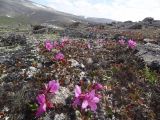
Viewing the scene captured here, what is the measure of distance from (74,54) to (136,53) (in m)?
2.92

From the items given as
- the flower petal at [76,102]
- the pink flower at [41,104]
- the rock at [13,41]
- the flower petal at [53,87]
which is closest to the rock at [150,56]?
the flower petal at [76,102]

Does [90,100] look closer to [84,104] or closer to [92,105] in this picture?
[92,105]

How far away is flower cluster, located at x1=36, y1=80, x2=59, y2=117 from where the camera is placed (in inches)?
361

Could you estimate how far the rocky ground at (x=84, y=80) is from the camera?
32.6ft

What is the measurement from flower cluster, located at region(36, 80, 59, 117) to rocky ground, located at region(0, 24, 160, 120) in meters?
0.30

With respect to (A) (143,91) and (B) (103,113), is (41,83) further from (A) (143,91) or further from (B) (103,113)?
(A) (143,91)

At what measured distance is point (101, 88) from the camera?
35.1 ft

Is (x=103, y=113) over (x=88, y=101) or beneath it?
beneath

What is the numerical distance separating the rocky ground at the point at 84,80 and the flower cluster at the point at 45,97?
0.30 m

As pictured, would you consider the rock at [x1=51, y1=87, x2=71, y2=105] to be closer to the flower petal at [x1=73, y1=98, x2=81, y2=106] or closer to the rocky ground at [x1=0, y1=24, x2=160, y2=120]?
the rocky ground at [x1=0, y1=24, x2=160, y2=120]

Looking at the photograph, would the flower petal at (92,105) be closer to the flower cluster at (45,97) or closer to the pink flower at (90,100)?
the pink flower at (90,100)

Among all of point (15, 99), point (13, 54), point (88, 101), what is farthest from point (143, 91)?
point (13, 54)

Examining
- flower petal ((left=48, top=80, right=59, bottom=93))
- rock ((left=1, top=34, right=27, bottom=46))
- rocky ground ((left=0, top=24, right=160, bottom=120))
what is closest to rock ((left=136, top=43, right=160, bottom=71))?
rocky ground ((left=0, top=24, right=160, bottom=120))

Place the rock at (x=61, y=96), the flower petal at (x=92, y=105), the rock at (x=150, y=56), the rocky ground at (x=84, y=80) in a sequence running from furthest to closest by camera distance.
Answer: the rock at (x=150, y=56) → the rock at (x=61, y=96) → the rocky ground at (x=84, y=80) → the flower petal at (x=92, y=105)
